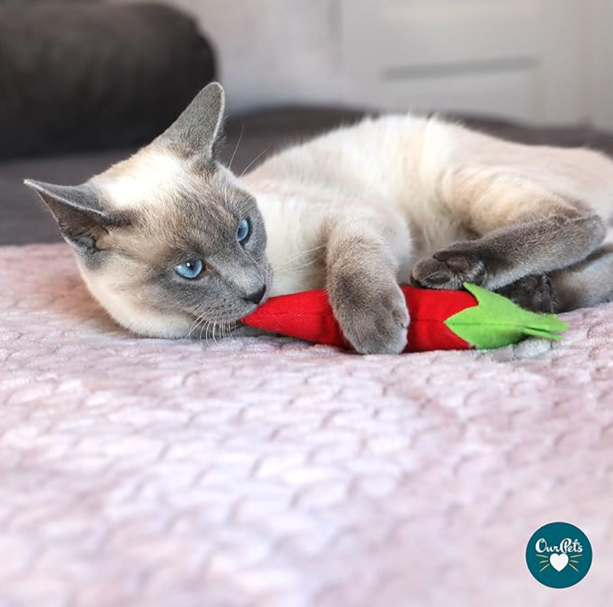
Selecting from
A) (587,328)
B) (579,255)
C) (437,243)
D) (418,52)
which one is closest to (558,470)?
(587,328)

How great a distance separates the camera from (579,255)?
4.77ft

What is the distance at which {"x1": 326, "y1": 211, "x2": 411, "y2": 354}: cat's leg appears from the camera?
1.26 meters

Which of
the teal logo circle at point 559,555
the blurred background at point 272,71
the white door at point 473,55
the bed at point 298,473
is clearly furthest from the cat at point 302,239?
the white door at point 473,55

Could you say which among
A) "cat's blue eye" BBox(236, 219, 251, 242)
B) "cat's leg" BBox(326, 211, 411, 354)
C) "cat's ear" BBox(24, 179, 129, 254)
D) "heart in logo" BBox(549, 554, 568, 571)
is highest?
"cat's ear" BBox(24, 179, 129, 254)

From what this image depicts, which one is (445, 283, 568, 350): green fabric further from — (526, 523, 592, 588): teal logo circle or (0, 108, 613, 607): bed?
(526, 523, 592, 588): teal logo circle

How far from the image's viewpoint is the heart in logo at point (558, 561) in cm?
74

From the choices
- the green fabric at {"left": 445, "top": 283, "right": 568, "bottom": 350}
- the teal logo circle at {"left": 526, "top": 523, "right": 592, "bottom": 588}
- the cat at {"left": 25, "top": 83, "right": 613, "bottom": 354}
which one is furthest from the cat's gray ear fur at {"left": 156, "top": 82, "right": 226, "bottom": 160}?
the teal logo circle at {"left": 526, "top": 523, "right": 592, "bottom": 588}

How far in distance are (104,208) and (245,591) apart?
33.5 inches

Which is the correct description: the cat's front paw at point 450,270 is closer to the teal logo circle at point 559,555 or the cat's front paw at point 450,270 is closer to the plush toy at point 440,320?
the plush toy at point 440,320

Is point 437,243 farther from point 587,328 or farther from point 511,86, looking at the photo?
point 511,86

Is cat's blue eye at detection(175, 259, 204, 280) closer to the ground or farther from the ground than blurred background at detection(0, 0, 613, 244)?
farther from the ground

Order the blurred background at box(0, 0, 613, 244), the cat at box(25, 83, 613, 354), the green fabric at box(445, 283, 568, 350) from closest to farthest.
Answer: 1. the green fabric at box(445, 283, 568, 350)
2. the cat at box(25, 83, 613, 354)
3. the blurred background at box(0, 0, 613, 244)

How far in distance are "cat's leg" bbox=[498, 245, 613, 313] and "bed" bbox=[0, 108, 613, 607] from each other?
14 cm

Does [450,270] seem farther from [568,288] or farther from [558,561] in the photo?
[558,561]
